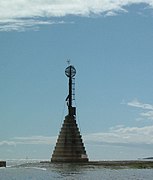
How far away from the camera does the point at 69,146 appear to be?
130250mm

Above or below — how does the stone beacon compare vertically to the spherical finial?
below

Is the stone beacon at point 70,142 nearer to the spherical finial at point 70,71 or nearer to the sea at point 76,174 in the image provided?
the spherical finial at point 70,71

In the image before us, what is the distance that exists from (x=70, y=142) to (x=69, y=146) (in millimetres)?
1008

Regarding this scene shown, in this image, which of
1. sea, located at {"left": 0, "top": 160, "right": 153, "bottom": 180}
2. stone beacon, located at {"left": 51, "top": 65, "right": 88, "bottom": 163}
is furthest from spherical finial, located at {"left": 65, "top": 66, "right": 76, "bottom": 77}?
sea, located at {"left": 0, "top": 160, "right": 153, "bottom": 180}

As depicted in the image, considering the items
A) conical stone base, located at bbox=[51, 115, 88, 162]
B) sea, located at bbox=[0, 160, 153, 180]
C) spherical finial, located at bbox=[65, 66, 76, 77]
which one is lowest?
sea, located at bbox=[0, 160, 153, 180]

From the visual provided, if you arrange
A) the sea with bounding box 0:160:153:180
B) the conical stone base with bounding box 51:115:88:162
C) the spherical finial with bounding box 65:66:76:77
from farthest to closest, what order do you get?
1. the spherical finial with bounding box 65:66:76:77
2. the conical stone base with bounding box 51:115:88:162
3. the sea with bounding box 0:160:153:180

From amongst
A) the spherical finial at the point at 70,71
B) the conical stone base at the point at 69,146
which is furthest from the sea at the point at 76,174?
the spherical finial at the point at 70,71

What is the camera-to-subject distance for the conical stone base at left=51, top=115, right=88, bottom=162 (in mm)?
129500

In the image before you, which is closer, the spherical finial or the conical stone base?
the conical stone base

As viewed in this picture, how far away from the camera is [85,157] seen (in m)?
132

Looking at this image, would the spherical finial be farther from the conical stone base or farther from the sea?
the sea

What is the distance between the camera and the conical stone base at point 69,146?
12950 centimetres

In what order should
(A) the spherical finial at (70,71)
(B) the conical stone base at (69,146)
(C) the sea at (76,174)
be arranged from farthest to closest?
(A) the spherical finial at (70,71)
(B) the conical stone base at (69,146)
(C) the sea at (76,174)

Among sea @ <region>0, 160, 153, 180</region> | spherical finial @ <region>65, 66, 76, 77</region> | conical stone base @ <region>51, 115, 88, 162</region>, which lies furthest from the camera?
spherical finial @ <region>65, 66, 76, 77</region>
